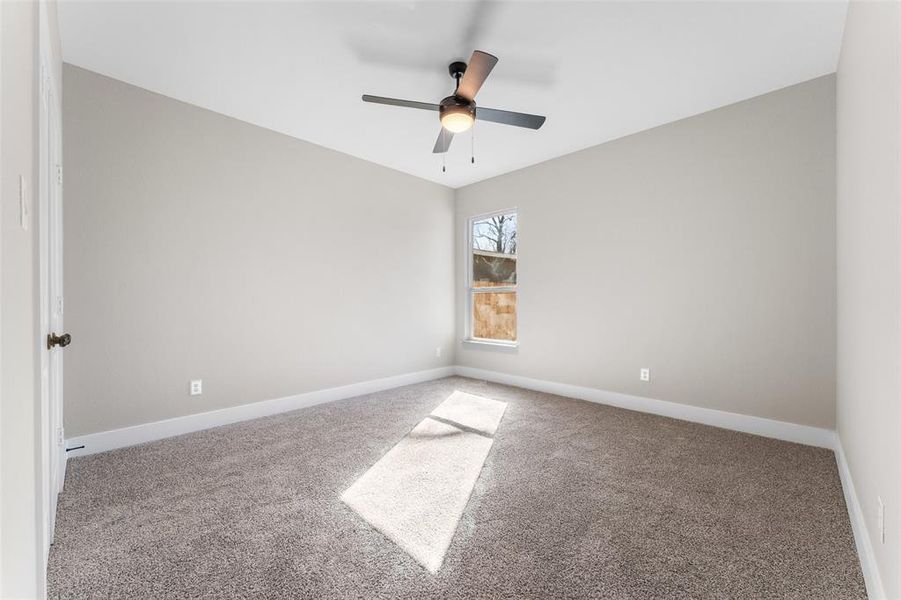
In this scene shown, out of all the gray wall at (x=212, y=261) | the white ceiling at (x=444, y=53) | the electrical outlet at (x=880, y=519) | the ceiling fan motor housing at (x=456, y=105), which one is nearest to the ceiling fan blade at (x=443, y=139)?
the white ceiling at (x=444, y=53)

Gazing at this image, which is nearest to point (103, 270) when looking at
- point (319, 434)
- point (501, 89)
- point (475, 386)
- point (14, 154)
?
point (319, 434)

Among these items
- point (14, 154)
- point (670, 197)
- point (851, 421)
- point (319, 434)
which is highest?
point (670, 197)

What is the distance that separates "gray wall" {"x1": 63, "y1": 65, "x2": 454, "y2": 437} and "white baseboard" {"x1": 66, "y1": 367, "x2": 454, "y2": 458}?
59mm

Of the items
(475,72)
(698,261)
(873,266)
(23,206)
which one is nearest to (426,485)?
(23,206)

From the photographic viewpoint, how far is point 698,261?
3.36 metres

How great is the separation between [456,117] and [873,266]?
2.20 metres

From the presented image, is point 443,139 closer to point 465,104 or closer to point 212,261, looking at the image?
point 465,104

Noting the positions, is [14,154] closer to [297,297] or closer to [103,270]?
[103,270]

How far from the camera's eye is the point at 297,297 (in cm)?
383

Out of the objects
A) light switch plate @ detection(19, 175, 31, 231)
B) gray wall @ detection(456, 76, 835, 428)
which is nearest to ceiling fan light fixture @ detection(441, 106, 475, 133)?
gray wall @ detection(456, 76, 835, 428)

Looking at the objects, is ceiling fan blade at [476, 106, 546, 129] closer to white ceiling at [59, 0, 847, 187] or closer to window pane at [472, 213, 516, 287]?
white ceiling at [59, 0, 847, 187]

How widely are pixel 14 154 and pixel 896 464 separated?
2544 millimetres

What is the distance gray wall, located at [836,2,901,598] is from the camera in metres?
1.18

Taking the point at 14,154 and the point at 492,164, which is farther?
the point at 492,164
